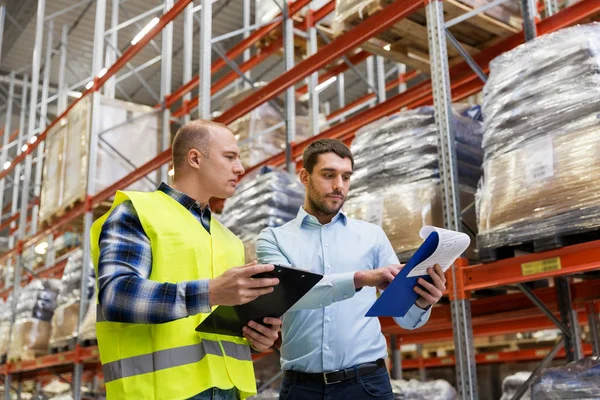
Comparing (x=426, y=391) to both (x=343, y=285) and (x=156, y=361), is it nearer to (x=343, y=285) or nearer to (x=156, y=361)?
(x=343, y=285)

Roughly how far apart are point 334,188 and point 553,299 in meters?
2.70

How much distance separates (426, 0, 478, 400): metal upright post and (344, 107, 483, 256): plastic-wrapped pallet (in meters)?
0.24

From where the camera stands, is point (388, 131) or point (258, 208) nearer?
point (388, 131)

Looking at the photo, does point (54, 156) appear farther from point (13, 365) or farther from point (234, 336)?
point (234, 336)

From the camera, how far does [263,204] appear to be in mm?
5305

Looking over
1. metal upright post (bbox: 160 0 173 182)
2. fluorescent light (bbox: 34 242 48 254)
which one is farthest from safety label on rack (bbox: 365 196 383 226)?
fluorescent light (bbox: 34 242 48 254)

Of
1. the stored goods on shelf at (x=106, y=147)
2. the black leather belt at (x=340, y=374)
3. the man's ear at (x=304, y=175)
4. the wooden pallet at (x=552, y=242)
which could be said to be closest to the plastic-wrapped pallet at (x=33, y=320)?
the stored goods on shelf at (x=106, y=147)

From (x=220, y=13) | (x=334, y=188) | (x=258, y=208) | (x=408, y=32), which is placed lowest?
(x=334, y=188)

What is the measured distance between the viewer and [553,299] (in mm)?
4945

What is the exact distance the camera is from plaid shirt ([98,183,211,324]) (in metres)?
2.00

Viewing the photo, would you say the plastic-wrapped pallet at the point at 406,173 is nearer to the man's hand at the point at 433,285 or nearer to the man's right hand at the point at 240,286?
the man's hand at the point at 433,285

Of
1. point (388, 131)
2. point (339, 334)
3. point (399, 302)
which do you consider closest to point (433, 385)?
point (388, 131)

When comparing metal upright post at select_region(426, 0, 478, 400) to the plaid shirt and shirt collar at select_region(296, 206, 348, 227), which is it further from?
the plaid shirt

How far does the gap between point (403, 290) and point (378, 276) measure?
0.39ft
